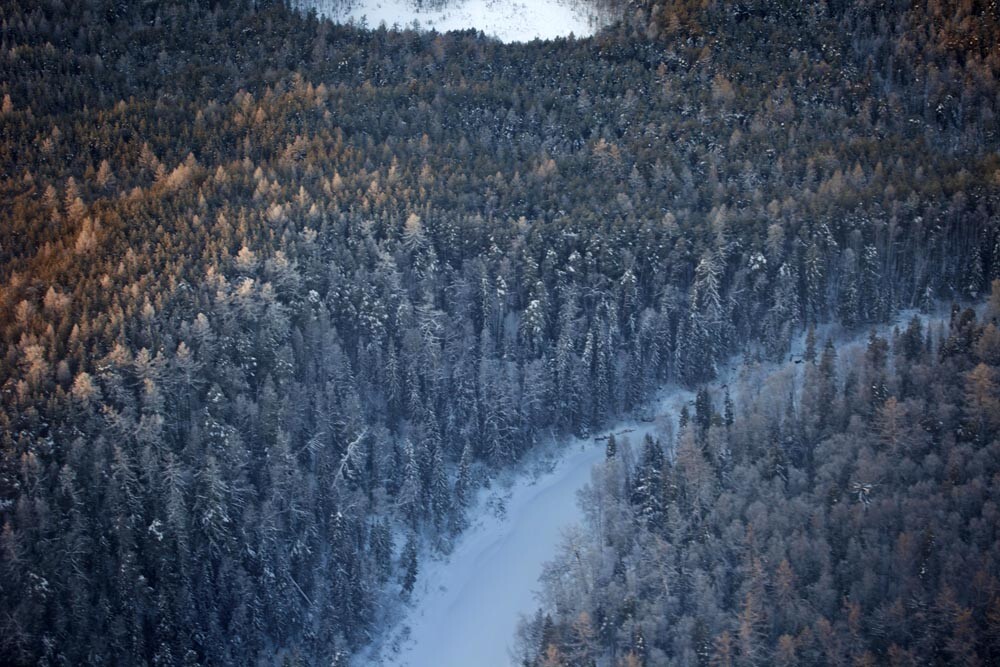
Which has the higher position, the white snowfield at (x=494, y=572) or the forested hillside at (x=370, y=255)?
the forested hillside at (x=370, y=255)

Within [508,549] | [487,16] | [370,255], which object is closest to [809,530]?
[508,549]

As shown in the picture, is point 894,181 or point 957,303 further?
point 894,181

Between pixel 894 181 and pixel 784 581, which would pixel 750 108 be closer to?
pixel 894 181

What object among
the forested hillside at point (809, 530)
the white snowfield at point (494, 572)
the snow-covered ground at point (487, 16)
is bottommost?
the white snowfield at point (494, 572)

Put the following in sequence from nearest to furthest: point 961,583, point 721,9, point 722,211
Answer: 1. point 961,583
2. point 722,211
3. point 721,9

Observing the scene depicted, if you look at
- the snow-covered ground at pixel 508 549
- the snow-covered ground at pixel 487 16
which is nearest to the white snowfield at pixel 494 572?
the snow-covered ground at pixel 508 549

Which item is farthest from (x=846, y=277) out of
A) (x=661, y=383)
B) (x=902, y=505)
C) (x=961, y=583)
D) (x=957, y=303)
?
(x=961, y=583)

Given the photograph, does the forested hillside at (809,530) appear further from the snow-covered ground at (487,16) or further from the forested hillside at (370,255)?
the snow-covered ground at (487,16)
